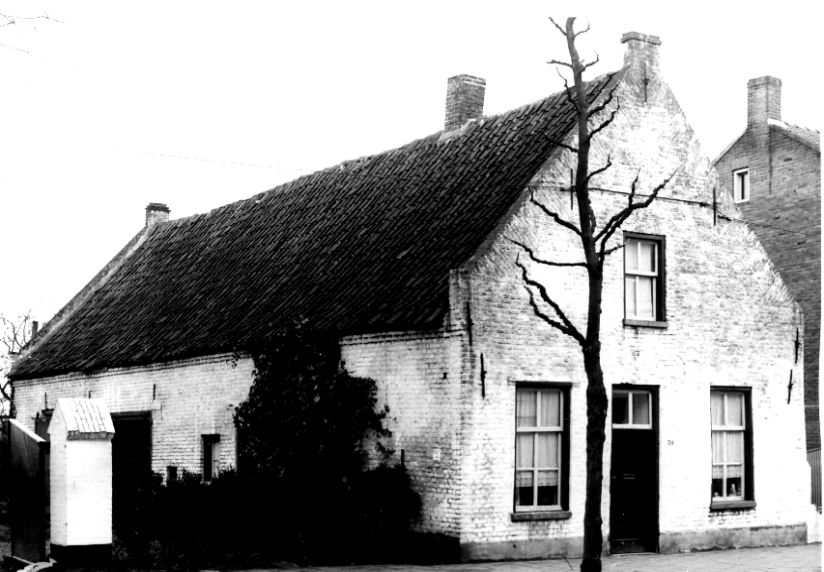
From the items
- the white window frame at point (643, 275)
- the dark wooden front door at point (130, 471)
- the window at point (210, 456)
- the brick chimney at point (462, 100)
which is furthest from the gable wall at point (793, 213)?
the dark wooden front door at point (130, 471)

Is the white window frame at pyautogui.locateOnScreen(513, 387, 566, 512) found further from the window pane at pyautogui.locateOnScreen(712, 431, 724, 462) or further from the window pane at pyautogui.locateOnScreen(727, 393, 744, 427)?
the window pane at pyautogui.locateOnScreen(727, 393, 744, 427)

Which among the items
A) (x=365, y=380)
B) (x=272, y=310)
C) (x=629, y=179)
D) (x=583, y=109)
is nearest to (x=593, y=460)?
(x=583, y=109)

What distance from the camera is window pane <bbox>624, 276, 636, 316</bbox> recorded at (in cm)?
1956

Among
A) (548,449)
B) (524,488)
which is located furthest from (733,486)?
(524,488)

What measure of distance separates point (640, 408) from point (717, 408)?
1817 millimetres

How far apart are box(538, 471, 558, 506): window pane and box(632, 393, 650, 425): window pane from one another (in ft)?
6.04

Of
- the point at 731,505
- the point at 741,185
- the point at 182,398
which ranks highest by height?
the point at 741,185

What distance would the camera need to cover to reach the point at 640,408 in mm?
19438

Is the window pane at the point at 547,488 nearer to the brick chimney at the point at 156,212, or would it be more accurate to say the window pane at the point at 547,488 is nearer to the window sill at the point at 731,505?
the window sill at the point at 731,505

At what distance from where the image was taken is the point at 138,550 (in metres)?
15.8

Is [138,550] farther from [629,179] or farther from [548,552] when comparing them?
[629,179]

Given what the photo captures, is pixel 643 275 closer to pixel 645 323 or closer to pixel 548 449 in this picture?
pixel 645 323

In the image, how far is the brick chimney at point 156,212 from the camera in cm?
3556

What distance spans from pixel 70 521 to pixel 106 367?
14308 mm
